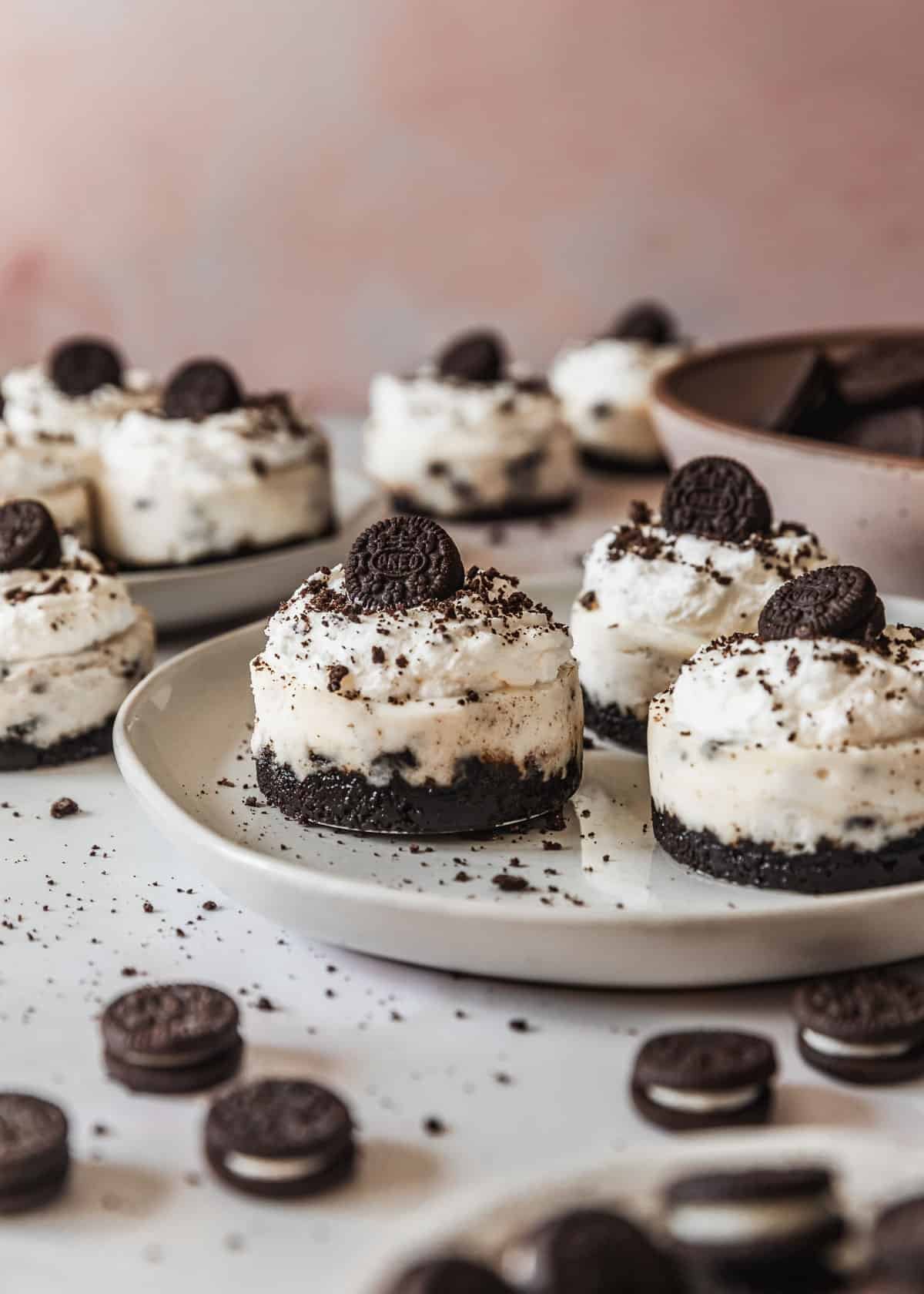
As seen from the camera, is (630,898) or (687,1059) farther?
(630,898)

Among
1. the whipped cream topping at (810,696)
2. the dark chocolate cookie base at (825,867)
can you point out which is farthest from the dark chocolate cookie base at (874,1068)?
the whipped cream topping at (810,696)

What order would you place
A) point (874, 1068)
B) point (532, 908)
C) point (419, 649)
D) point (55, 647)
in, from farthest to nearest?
1. point (55, 647)
2. point (419, 649)
3. point (532, 908)
4. point (874, 1068)

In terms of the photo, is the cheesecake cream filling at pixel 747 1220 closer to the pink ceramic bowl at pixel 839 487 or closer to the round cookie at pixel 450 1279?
the round cookie at pixel 450 1279

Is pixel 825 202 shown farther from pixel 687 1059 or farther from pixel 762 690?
pixel 687 1059

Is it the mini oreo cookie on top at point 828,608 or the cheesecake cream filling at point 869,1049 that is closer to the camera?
the cheesecake cream filling at point 869,1049

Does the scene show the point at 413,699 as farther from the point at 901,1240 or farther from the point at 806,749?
the point at 901,1240

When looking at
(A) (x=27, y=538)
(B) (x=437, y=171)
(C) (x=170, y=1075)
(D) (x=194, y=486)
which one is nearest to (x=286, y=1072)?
(C) (x=170, y=1075)

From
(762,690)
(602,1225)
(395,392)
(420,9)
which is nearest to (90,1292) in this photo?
(602,1225)
